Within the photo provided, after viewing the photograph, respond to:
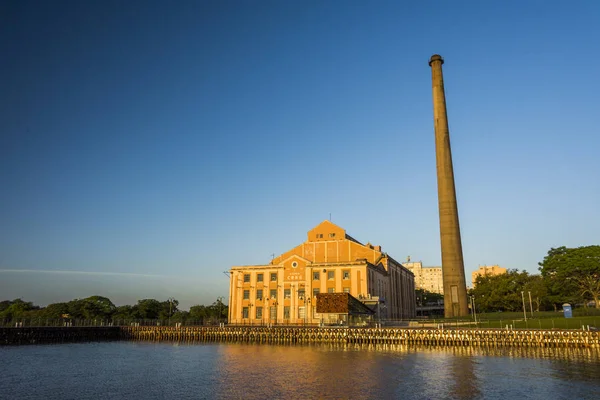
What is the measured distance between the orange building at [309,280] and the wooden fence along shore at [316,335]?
16273mm

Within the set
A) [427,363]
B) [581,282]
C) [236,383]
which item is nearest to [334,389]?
[236,383]

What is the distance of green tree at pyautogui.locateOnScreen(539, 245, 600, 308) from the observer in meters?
83.8

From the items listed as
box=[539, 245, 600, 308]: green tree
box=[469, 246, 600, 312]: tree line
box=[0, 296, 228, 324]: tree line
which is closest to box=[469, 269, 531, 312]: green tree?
box=[469, 246, 600, 312]: tree line

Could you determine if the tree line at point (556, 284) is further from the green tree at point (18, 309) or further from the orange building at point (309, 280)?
the green tree at point (18, 309)

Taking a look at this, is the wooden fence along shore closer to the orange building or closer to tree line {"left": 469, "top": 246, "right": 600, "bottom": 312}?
the orange building

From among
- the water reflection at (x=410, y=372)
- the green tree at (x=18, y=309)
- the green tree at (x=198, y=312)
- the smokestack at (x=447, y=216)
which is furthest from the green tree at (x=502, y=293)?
the green tree at (x=18, y=309)

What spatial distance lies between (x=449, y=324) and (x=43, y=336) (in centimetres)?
6274

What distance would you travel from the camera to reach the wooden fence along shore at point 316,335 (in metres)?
52.6

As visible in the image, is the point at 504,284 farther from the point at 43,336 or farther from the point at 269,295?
the point at 43,336

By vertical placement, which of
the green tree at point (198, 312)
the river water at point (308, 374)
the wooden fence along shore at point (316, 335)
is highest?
the green tree at point (198, 312)

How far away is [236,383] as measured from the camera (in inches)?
1267

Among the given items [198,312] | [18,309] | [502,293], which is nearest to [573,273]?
[502,293]

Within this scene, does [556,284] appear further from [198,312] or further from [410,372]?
[198,312]

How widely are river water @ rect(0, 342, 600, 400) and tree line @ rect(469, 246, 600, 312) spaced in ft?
138
